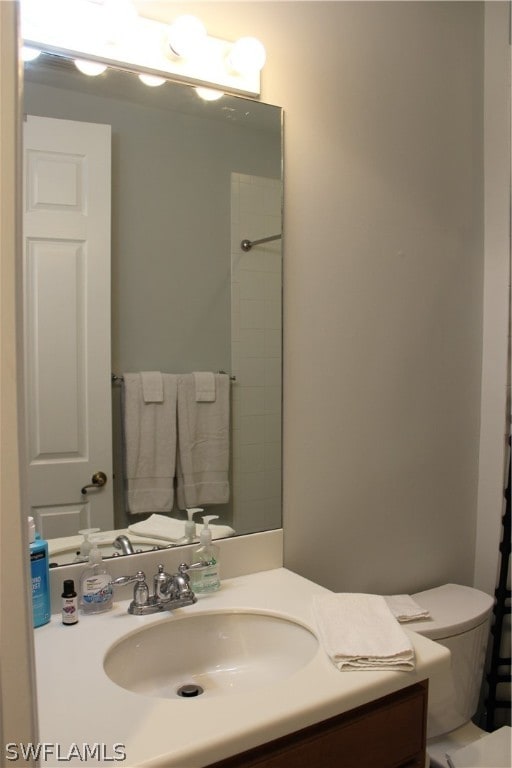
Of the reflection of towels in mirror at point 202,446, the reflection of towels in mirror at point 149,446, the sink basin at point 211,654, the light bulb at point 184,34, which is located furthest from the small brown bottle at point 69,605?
the light bulb at point 184,34

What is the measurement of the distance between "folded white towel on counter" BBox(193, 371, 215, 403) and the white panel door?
0.23 meters

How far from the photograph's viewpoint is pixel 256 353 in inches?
57.1

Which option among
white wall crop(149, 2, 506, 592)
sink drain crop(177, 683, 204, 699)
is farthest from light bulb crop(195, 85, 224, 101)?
sink drain crop(177, 683, 204, 699)

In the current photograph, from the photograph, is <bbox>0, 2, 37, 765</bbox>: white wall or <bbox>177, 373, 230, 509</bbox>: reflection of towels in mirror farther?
<bbox>177, 373, 230, 509</bbox>: reflection of towels in mirror

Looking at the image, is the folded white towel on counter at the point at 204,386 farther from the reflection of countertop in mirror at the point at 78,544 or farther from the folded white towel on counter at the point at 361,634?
the folded white towel on counter at the point at 361,634

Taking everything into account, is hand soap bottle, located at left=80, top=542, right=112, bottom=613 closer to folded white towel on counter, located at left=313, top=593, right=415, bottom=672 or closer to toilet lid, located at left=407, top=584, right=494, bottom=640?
folded white towel on counter, located at left=313, top=593, right=415, bottom=672

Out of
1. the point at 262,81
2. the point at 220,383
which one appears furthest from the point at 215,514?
the point at 262,81

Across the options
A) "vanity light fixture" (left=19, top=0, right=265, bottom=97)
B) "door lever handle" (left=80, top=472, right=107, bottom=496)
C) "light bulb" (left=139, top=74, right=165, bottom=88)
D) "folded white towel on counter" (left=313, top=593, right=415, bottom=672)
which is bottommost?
"folded white towel on counter" (left=313, top=593, right=415, bottom=672)

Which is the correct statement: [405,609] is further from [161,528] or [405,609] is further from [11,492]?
[11,492]

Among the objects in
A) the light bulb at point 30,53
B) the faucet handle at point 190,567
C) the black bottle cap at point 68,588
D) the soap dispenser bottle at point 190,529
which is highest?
the light bulb at point 30,53

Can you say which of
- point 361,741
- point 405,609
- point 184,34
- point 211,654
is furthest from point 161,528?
point 184,34

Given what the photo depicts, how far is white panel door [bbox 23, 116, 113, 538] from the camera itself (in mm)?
1156

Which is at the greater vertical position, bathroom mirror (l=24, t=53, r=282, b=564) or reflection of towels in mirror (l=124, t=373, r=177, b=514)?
bathroom mirror (l=24, t=53, r=282, b=564)

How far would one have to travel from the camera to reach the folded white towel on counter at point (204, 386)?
1.39 meters
